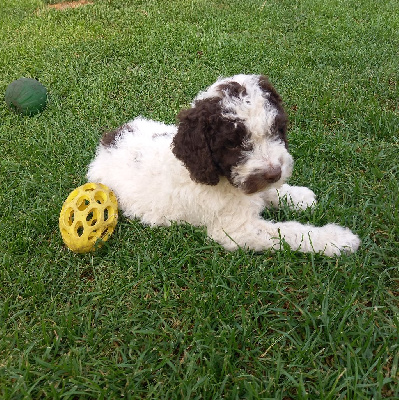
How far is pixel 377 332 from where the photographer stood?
248cm

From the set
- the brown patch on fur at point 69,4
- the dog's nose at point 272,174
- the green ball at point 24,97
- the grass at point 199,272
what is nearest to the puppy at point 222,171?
the dog's nose at point 272,174

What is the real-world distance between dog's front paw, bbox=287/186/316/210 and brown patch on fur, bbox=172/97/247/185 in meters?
0.88

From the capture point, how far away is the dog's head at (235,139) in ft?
9.12

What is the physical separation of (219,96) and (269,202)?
1173 millimetres

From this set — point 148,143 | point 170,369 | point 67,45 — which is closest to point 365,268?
point 170,369

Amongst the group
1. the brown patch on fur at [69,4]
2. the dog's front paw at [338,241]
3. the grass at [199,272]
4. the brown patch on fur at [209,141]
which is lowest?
the grass at [199,272]

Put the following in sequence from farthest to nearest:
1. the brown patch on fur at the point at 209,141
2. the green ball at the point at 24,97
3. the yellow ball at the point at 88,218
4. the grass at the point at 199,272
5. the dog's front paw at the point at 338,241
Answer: the green ball at the point at 24,97 < the yellow ball at the point at 88,218 < the dog's front paw at the point at 338,241 < the brown patch on fur at the point at 209,141 < the grass at the point at 199,272

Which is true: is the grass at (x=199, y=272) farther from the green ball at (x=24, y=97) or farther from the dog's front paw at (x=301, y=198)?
the green ball at (x=24, y=97)

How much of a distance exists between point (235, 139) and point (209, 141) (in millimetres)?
187

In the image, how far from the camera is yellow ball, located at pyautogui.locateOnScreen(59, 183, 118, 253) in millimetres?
3240

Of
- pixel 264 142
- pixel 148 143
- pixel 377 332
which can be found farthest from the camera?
pixel 148 143

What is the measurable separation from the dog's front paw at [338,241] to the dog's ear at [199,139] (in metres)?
0.97

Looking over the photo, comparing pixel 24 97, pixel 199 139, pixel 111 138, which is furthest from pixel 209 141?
pixel 24 97

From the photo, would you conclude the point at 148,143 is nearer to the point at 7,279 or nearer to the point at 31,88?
the point at 7,279
